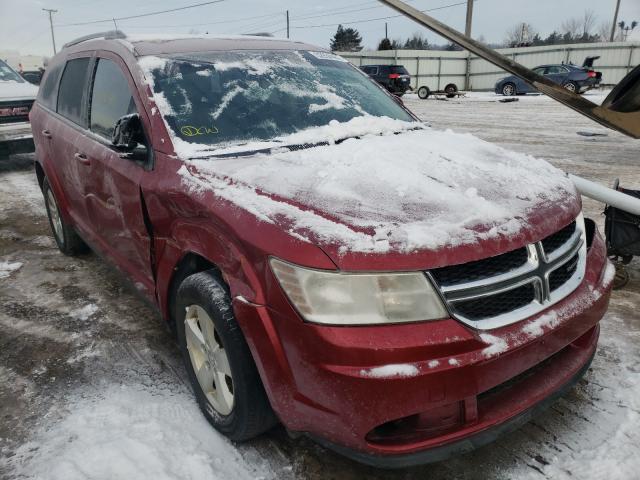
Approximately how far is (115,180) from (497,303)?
2142mm

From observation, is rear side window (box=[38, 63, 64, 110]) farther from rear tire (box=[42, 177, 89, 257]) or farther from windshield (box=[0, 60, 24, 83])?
windshield (box=[0, 60, 24, 83])

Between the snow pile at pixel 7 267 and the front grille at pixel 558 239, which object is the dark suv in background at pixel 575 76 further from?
the front grille at pixel 558 239

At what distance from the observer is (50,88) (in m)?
4.54

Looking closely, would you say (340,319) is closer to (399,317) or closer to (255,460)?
(399,317)

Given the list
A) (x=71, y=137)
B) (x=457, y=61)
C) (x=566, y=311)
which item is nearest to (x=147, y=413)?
(x=566, y=311)

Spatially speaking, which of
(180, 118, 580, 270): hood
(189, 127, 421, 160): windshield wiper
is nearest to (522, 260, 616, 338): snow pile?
(180, 118, 580, 270): hood

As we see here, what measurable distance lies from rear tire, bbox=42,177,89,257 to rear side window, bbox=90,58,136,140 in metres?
1.41

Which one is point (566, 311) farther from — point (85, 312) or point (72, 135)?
point (72, 135)

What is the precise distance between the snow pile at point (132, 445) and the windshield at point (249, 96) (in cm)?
134

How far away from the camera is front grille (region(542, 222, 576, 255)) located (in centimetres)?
200

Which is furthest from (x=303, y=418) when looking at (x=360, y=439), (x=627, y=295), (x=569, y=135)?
(x=569, y=135)

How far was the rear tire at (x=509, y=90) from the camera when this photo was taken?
77.9 ft

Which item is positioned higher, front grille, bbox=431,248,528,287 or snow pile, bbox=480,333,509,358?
front grille, bbox=431,248,528,287

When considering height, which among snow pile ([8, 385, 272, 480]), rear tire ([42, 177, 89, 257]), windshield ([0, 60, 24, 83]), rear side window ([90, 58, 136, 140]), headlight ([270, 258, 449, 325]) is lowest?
snow pile ([8, 385, 272, 480])
